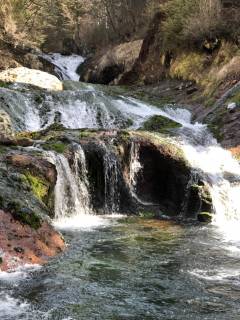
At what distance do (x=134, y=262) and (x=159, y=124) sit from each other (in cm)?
Answer: 1195

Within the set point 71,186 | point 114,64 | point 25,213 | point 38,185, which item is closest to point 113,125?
point 71,186

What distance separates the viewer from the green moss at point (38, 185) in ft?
40.8

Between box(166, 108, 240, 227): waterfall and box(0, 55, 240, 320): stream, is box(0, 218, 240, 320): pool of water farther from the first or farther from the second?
box(166, 108, 240, 227): waterfall

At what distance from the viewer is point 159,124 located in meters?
21.5

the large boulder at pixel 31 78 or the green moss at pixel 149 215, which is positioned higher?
the large boulder at pixel 31 78

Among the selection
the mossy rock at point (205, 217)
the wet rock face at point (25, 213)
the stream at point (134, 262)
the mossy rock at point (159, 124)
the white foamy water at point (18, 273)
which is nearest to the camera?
the stream at point (134, 262)

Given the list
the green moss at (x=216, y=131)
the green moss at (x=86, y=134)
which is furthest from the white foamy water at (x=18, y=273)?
the green moss at (x=216, y=131)

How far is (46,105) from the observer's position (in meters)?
21.7

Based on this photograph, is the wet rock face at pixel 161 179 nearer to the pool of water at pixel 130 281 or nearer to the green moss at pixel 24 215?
the pool of water at pixel 130 281

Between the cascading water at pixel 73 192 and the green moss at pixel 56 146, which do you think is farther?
the green moss at pixel 56 146

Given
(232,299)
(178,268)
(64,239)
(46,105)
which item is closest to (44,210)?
(64,239)

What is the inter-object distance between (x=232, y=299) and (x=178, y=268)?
1.75 metres

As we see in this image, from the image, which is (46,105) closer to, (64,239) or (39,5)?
(64,239)

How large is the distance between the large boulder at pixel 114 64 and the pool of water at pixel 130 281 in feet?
77.9
